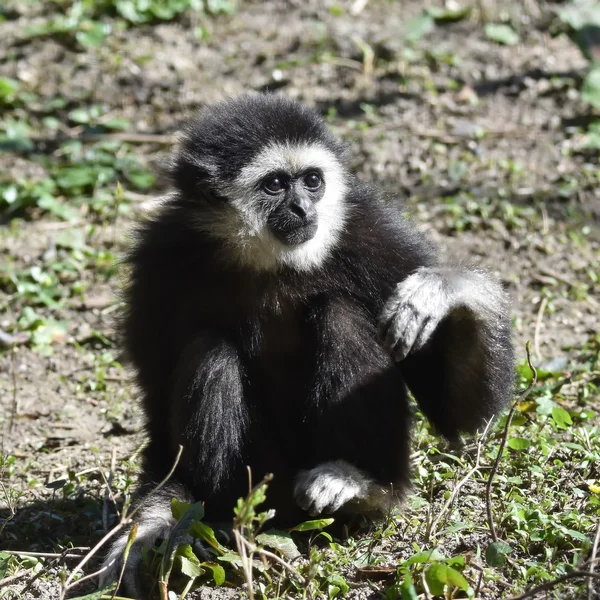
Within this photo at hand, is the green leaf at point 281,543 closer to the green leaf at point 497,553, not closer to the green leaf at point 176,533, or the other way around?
the green leaf at point 176,533

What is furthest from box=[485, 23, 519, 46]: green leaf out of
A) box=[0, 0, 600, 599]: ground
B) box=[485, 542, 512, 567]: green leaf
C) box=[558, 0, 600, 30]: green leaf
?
box=[485, 542, 512, 567]: green leaf

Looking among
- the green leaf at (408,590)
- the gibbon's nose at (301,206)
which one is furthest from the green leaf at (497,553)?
the gibbon's nose at (301,206)

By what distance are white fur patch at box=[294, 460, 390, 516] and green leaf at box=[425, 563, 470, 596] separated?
0.84m

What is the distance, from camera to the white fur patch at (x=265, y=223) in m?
5.46

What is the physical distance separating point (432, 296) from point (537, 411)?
62.3 inches

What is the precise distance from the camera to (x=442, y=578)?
4184 mm

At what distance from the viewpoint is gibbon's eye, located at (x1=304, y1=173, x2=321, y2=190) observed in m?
5.60

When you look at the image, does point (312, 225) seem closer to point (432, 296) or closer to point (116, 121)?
point (432, 296)

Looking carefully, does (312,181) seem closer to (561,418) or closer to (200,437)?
(200,437)

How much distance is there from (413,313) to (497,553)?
1271mm

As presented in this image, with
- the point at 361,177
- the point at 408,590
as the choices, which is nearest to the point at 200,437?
the point at 408,590

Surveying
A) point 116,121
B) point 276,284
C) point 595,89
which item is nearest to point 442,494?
point 276,284

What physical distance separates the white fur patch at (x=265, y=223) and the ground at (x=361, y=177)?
2.89ft

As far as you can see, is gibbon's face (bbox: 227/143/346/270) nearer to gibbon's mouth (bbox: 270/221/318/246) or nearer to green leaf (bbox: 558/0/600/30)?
gibbon's mouth (bbox: 270/221/318/246)
